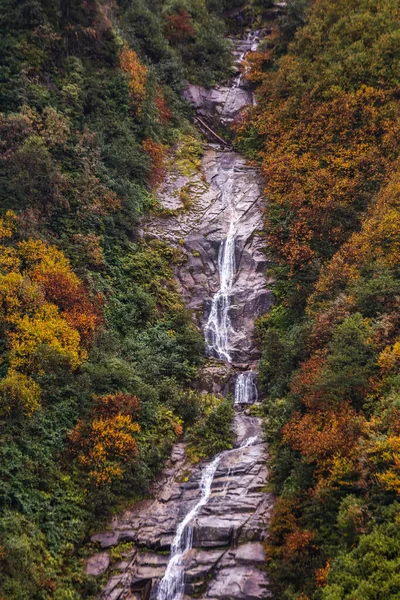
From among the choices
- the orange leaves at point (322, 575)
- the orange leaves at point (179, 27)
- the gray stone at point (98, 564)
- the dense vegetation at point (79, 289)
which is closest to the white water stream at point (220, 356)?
the dense vegetation at point (79, 289)

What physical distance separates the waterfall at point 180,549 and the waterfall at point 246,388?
3.93 m

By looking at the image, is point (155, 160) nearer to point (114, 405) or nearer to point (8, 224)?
point (8, 224)

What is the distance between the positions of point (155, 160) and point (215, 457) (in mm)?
18043

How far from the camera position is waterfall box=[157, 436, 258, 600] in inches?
635

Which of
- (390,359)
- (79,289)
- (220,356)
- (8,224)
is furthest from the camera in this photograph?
(220,356)

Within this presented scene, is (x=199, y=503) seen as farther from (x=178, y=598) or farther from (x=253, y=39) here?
(x=253, y=39)

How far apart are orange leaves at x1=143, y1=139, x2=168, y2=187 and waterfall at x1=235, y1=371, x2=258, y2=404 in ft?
42.4

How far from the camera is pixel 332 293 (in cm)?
2294

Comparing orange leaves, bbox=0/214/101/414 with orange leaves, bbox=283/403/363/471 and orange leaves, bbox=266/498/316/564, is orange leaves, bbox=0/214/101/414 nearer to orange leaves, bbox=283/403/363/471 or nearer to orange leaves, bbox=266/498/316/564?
orange leaves, bbox=283/403/363/471

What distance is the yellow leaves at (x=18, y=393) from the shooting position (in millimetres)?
17594

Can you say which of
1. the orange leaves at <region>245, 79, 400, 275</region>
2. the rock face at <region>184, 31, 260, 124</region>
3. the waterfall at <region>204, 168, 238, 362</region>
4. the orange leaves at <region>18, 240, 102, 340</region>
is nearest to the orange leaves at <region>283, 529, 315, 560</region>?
the waterfall at <region>204, 168, 238, 362</region>

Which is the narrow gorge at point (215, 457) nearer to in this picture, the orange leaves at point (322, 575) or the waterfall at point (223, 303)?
the waterfall at point (223, 303)

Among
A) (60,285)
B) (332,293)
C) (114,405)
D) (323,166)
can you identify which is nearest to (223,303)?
(332,293)

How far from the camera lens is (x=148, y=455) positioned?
1944 centimetres
